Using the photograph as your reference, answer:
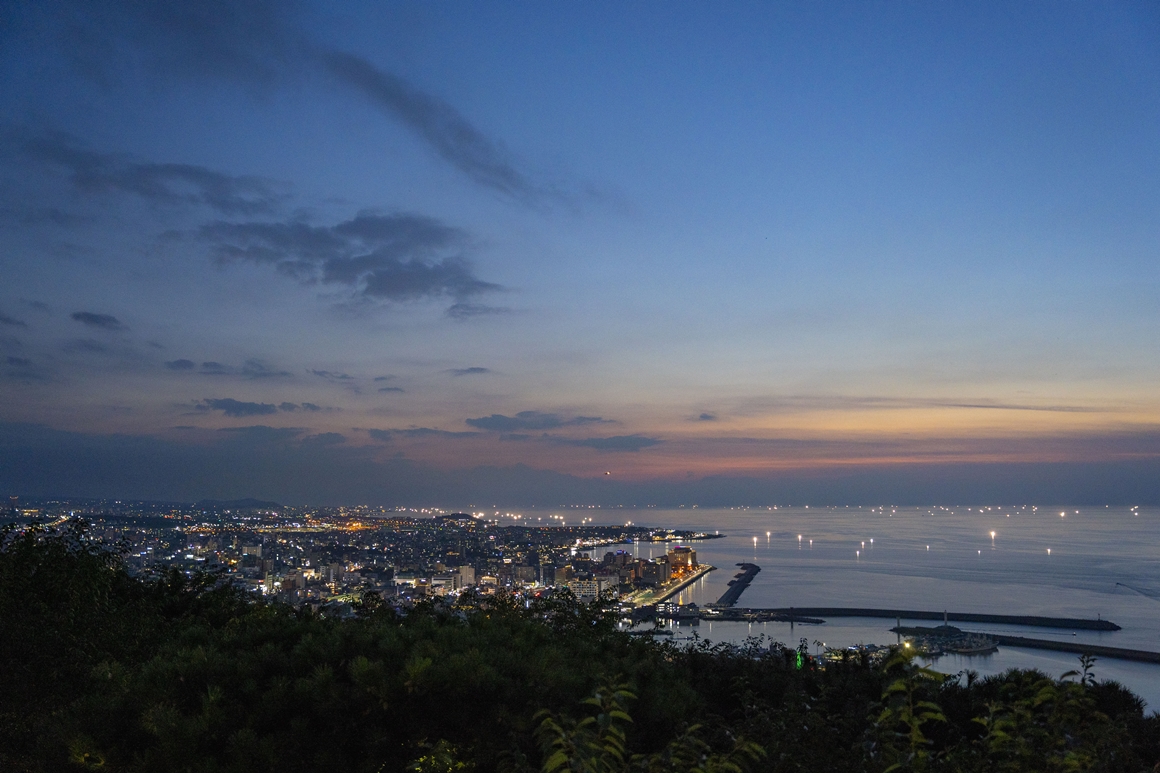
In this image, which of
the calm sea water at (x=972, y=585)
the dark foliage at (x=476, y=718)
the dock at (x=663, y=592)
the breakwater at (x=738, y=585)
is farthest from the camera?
the breakwater at (x=738, y=585)

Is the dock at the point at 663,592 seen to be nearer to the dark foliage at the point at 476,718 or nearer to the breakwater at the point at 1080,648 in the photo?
the breakwater at the point at 1080,648

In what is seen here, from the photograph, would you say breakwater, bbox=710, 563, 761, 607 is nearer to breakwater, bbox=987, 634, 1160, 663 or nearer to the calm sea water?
the calm sea water

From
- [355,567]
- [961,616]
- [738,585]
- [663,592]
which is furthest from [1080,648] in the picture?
[355,567]

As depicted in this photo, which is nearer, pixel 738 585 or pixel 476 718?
pixel 476 718

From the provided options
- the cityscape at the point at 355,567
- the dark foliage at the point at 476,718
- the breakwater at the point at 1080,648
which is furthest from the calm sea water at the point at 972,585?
the dark foliage at the point at 476,718

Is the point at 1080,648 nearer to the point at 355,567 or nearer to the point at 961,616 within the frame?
the point at 961,616

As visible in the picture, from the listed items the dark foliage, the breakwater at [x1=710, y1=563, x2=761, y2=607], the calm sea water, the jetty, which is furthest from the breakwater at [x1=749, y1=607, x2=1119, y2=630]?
the dark foliage

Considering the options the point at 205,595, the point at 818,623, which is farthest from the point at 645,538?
the point at 205,595
